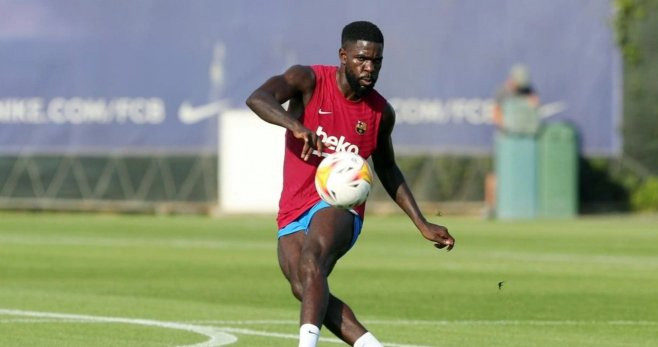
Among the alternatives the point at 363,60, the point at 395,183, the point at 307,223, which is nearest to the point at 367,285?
the point at 395,183

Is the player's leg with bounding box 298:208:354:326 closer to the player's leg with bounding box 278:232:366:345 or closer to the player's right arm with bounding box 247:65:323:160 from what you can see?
the player's leg with bounding box 278:232:366:345

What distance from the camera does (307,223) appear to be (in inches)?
403

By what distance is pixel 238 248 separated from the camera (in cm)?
2745

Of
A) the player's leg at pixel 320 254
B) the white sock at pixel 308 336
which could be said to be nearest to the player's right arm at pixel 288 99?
the player's leg at pixel 320 254

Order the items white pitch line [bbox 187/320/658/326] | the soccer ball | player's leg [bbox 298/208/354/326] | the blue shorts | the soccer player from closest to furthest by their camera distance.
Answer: the soccer ball
player's leg [bbox 298/208/354/326]
the soccer player
the blue shorts
white pitch line [bbox 187/320/658/326]

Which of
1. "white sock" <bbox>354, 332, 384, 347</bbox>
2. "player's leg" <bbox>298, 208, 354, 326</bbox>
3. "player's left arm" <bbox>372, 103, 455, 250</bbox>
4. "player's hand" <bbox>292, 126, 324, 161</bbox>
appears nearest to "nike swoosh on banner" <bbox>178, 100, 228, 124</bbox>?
"player's left arm" <bbox>372, 103, 455, 250</bbox>

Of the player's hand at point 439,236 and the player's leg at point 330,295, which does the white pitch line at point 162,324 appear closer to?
the player's leg at point 330,295

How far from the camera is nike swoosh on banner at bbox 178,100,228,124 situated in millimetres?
43109

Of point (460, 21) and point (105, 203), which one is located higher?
point (460, 21)

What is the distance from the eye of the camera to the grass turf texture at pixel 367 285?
13805 millimetres

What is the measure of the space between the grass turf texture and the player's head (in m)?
3.22

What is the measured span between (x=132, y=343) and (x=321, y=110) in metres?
3.24

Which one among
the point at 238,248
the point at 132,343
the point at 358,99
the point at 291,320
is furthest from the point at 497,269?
the point at 358,99

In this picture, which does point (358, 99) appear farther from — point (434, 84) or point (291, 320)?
point (434, 84)
